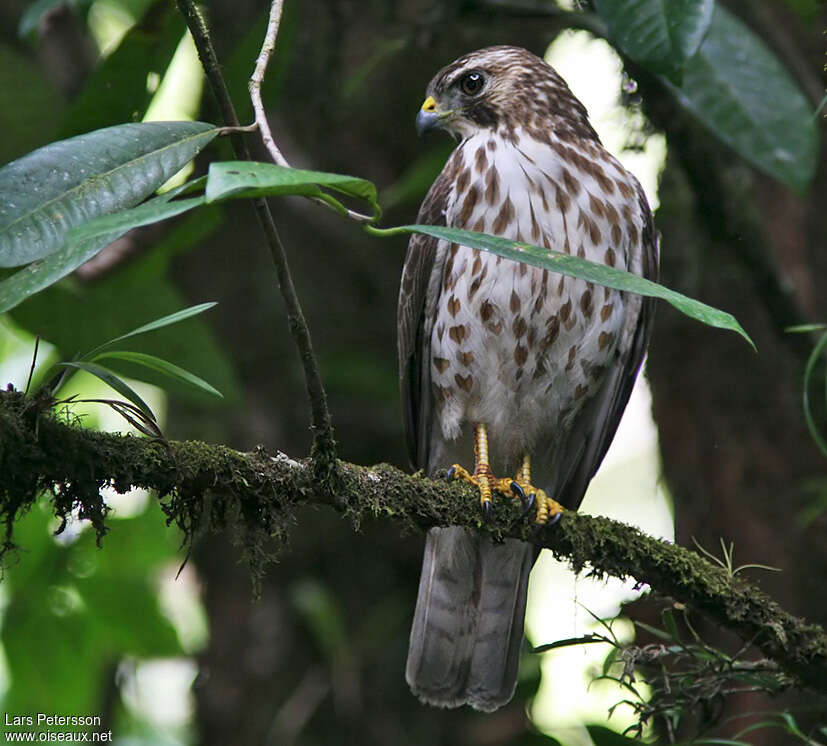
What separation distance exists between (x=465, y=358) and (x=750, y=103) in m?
1.20

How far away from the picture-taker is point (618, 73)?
452 centimetres

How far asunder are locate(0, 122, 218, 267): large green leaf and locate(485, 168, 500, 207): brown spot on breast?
5.91ft

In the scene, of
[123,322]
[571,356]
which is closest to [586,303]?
[571,356]

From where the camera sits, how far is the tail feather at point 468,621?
3.81 meters

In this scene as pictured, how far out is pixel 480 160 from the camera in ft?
12.9

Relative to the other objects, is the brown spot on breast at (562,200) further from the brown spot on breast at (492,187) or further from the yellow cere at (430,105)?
the yellow cere at (430,105)

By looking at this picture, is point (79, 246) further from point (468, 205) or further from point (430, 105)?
point (430, 105)

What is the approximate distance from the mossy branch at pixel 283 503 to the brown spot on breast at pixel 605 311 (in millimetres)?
819

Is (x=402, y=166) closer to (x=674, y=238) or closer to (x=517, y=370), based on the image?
(x=674, y=238)

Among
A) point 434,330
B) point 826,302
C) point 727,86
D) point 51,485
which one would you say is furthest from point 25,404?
point 826,302

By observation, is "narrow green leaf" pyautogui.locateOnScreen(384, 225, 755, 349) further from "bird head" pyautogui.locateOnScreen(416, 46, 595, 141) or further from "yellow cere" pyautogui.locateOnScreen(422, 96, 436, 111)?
"yellow cere" pyautogui.locateOnScreen(422, 96, 436, 111)

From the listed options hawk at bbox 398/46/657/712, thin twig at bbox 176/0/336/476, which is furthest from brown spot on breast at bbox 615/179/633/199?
thin twig at bbox 176/0/336/476

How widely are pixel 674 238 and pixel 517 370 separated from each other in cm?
170

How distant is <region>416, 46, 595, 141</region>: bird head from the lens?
4102mm
